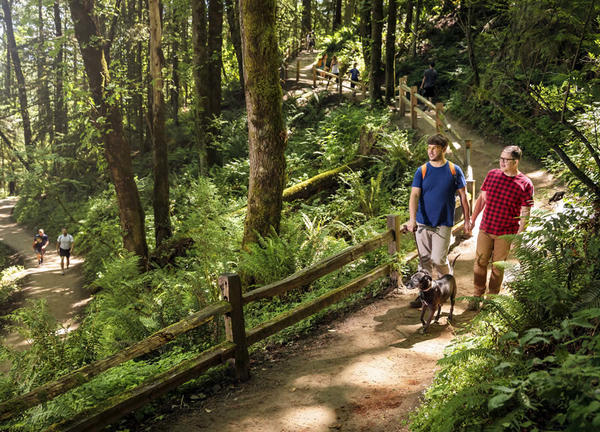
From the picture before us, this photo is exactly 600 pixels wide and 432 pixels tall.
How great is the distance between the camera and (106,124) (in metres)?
11.9

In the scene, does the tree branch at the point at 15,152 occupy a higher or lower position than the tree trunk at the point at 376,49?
lower

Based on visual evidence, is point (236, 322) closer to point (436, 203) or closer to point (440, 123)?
point (436, 203)

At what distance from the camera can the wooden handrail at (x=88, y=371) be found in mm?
3721

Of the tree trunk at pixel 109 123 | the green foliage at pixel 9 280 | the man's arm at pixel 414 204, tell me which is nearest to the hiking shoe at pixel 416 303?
the man's arm at pixel 414 204

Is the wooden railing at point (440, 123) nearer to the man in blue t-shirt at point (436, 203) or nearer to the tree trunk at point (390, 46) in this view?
the tree trunk at point (390, 46)

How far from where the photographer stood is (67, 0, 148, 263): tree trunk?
38.2ft

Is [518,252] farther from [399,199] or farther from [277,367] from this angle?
[399,199]

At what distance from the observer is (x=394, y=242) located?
312 inches

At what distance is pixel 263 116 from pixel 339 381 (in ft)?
15.8

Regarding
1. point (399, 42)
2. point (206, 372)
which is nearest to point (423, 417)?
point (206, 372)

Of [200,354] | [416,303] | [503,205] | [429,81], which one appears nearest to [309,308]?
[200,354]

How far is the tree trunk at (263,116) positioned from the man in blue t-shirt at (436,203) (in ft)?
9.67

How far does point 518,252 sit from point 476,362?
123 centimetres

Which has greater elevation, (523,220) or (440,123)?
(440,123)
